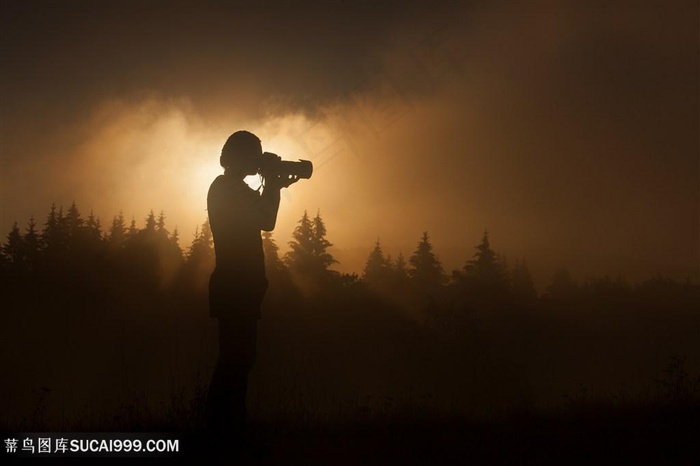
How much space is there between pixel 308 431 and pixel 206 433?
1.43 m

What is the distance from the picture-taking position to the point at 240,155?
19.0 ft

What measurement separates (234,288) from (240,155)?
4.42 feet

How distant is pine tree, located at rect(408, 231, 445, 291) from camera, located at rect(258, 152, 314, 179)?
63.2 metres

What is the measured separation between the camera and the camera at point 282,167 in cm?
591

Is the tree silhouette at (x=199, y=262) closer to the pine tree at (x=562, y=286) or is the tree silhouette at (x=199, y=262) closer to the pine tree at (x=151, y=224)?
the pine tree at (x=151, y=224)

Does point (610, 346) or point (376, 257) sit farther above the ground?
point (376, 257)

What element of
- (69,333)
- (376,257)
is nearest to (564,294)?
(376,257)

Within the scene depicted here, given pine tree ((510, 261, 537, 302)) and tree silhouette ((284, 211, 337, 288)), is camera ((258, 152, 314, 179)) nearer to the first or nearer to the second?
tree silhouette ((284, 211, 337, 288))

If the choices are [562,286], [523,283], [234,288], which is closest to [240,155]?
[234,288]

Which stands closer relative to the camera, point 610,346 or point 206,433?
point 206,433

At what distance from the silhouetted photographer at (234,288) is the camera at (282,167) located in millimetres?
308

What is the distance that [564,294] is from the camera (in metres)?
100

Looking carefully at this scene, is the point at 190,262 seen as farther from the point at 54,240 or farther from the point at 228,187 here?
the point at 228,187

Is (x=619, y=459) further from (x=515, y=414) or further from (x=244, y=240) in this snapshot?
(x=244, y=240)
